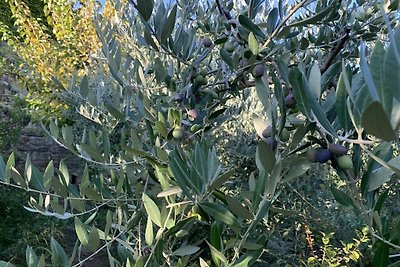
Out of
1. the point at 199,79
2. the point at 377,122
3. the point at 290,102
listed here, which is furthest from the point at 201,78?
the point at 377,122

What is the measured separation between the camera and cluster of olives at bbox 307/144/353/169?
1.93ft

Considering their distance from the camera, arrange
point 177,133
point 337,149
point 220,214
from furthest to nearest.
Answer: point 177,133
point 220,214
point 337,149

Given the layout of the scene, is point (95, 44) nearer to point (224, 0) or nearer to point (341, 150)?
point (224, 0)

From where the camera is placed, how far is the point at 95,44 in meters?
4.69

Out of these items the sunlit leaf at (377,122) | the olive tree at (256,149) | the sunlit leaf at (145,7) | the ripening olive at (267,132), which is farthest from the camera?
the sunlit leaf at (145,7)

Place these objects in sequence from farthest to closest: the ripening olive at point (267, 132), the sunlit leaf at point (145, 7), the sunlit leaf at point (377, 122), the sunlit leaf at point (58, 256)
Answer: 1. the sunlit leaf at point (145, 7)
2. the sunlit leaf at point (58, 256)
3. the ripening olive at point (267, 132)
4. the sunlit leaf at point (377, 122)

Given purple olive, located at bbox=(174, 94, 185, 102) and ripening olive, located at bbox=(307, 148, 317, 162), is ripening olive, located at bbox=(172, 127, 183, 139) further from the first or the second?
ripening olive, located at bbox=(307, 148, 317, 162)

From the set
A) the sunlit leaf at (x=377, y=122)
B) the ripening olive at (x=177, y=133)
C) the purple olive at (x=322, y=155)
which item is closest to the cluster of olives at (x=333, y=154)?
the purple olive at (x=322, y=155)

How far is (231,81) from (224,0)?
0.32 metres

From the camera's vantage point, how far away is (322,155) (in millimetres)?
597

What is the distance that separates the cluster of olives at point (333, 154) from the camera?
0.59 meters

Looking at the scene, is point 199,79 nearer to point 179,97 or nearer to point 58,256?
point 179,97

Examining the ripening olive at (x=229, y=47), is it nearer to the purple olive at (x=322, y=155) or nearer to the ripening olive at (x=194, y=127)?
the ripening olive at (x=194, y=127)

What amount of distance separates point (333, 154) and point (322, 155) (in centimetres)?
2
